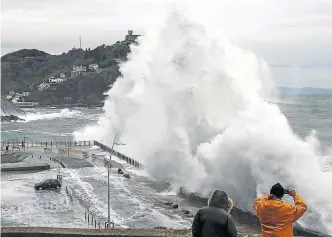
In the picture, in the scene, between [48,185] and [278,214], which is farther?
[48,185]

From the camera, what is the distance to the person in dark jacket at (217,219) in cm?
561

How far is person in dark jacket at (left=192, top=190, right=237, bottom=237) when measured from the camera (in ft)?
18.4

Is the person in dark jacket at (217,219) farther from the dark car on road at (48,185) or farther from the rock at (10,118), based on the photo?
the rock at (10,118)

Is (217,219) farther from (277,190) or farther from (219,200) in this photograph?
(277,190)

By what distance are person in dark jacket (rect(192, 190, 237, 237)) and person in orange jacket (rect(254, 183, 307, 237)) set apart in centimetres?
77

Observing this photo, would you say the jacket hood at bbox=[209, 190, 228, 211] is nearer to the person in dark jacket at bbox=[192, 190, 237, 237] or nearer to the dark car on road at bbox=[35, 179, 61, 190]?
the person in dark jacket at bbox=[192, 190, 237, 237]

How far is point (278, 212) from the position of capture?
6.21 metres

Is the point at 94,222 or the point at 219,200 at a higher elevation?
the point at 219,200

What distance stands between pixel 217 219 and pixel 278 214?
0.98 meters

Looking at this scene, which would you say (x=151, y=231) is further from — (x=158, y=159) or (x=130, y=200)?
(x=158, y=159)

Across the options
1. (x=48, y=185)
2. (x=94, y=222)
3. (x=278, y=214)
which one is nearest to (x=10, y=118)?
(x=48, y=185)

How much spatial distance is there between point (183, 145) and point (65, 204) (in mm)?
13941

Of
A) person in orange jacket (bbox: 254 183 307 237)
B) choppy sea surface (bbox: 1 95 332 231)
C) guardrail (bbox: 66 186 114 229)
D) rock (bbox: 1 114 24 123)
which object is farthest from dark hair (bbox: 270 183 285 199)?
rock (bbox: 1 114 24 123)

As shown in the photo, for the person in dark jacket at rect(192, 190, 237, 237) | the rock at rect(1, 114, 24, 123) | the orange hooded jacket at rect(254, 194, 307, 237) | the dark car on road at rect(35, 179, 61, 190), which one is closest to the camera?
the person in dark jacket at rect(192, 190, 237, 237)
